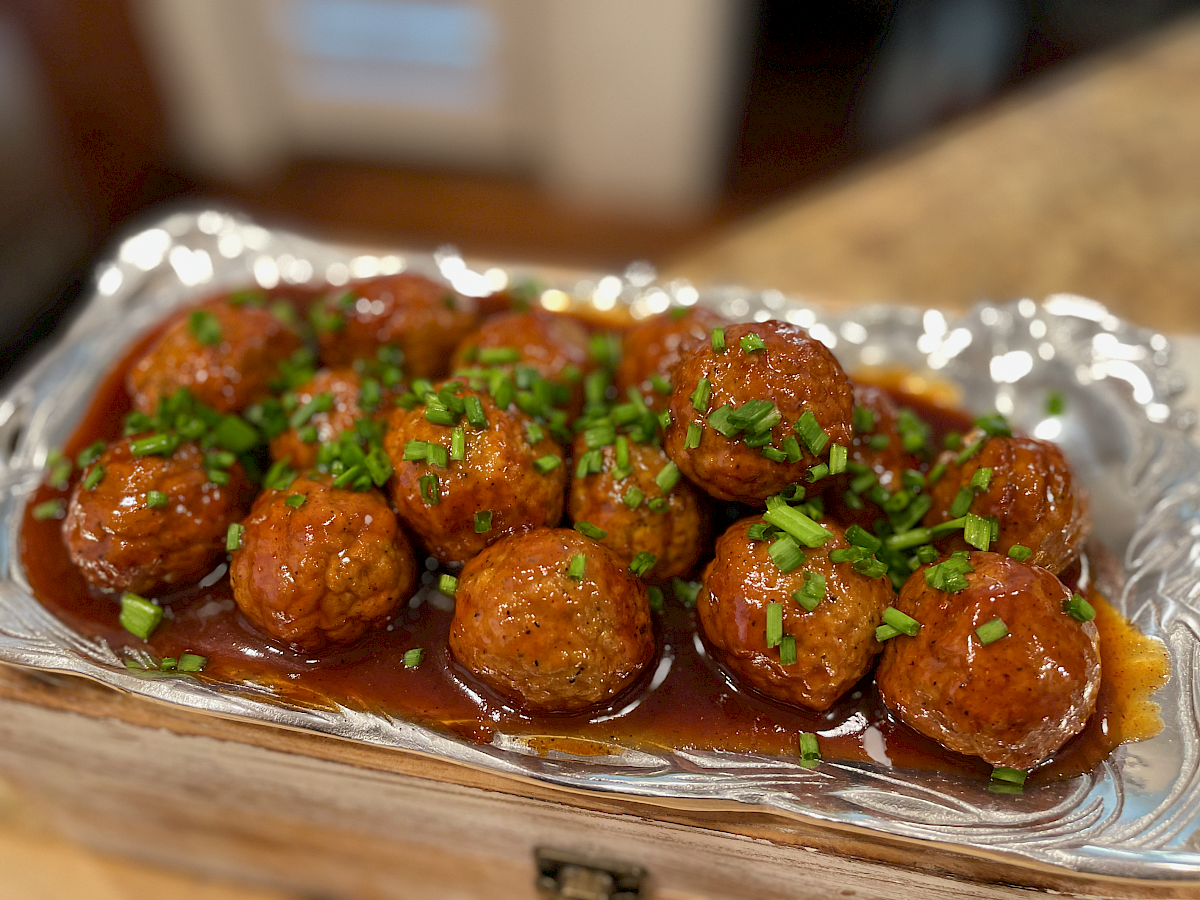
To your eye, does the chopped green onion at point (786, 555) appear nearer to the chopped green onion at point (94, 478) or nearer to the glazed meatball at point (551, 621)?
the glazed meatball at point (551, 621)

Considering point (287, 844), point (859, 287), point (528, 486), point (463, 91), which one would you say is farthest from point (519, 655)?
point (463, 91)

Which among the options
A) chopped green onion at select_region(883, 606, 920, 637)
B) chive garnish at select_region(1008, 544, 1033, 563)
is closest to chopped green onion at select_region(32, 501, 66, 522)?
chopped green onion at select_region(883, 606, 920, 637)

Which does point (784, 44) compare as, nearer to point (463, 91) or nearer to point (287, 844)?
point (463, 91)

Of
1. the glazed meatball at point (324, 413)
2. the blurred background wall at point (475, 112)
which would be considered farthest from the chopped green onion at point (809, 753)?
the blurred background wall at point (475, 112)

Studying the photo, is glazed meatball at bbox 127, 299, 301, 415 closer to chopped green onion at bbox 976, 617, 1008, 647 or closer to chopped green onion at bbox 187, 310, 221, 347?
chopped green onion at bbox 187, 310, 221, 347

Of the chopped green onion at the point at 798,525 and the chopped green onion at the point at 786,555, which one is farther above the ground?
the chopped green onion at the point at 798,525
